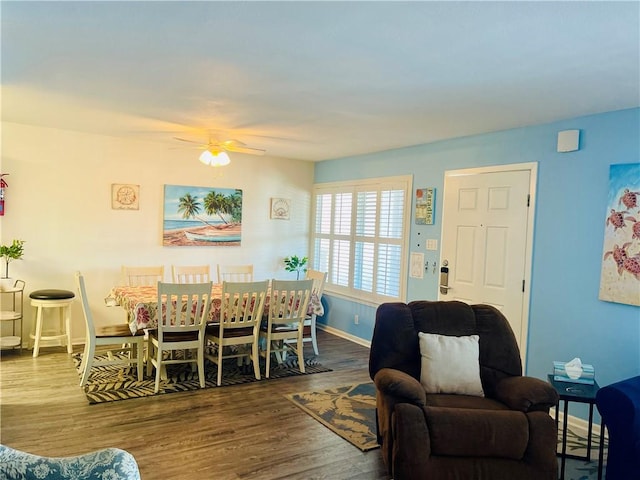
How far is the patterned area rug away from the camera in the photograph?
3.06 metres

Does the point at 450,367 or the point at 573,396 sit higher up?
the point at 450,367

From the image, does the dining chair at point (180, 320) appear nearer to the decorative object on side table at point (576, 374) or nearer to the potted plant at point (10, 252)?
the potted plant at point (10, 252)

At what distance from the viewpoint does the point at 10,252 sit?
4.84 meters

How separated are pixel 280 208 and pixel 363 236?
4.59 ft

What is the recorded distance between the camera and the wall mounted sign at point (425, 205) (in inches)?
199

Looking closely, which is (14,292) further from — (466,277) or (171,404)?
(466,277)

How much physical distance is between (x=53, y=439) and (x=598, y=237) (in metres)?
4.10

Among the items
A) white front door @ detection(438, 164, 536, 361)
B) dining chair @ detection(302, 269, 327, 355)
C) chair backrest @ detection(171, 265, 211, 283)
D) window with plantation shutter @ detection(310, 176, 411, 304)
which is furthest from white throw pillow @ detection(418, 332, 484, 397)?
chair backrest @ detection(171, 265, 211, 283)

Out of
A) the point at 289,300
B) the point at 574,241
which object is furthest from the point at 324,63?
the point at 289,300

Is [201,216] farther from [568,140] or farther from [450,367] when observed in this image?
[568,140]

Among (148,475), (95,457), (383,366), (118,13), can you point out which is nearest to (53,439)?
(148,475)

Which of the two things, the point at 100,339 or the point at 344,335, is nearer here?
the point at 100,339

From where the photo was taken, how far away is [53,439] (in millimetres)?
3105

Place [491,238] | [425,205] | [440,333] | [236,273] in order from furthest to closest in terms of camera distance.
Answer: [236,273], [425,205], [491,238], [440,333]
